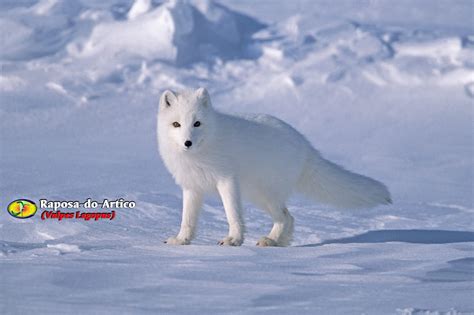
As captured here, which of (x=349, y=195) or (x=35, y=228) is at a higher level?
(x=349, y=195)

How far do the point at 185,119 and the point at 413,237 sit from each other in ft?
5.27

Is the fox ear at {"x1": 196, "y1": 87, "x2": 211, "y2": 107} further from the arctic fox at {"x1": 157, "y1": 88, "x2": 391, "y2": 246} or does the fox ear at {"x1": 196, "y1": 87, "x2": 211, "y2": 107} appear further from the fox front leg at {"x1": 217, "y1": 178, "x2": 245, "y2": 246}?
the fox front leg at {"x1": 217, "y1": 178, "x2": 245, "y2": 246}

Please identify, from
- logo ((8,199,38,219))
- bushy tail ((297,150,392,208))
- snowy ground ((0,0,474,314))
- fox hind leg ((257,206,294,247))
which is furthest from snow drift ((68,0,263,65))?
fox hind leg ((257,206,294,247))

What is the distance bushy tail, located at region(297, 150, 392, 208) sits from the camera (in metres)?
3.93

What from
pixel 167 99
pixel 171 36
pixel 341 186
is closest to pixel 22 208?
pixel 167 99

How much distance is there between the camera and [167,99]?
3.51 meters

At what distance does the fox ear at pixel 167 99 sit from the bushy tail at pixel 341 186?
35.6 inches

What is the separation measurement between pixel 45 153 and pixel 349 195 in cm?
346

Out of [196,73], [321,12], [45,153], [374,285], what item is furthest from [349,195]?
[321,12]

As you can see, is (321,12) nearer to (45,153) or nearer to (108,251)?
(45,153)

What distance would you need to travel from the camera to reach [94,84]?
870 centimetres

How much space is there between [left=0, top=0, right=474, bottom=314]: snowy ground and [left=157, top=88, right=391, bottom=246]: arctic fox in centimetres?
24

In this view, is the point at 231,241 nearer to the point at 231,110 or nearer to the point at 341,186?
the point at 341,186

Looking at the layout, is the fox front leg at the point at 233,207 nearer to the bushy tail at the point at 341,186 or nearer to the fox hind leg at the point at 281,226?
the fox hind leg at the point at 281,226
